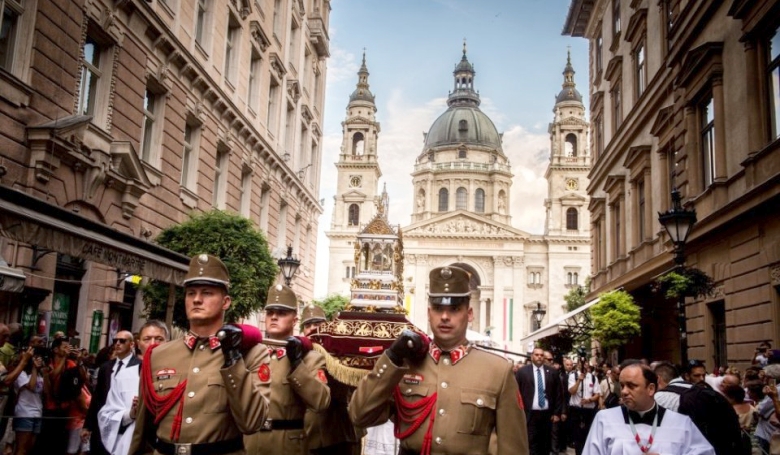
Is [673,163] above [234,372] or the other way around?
above

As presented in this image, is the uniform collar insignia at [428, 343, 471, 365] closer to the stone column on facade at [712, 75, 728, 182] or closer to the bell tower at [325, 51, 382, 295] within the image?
the stone column on facade at [712, 75, 728, 182]

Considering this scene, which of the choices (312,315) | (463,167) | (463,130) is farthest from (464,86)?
(312,315)

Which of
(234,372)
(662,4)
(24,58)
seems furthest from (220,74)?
(234,372)

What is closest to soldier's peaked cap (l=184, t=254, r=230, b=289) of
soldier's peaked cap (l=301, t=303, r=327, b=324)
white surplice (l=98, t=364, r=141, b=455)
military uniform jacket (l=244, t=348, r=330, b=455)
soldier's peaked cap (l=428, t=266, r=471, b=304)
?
soldier's peaked cap (l=428, t=266, r=471, b=304)

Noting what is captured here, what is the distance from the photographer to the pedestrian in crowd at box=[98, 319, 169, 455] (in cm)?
613

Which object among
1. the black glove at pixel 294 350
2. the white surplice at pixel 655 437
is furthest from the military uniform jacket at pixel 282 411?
the white surplice at pixel 655 437

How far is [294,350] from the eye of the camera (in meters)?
4.59

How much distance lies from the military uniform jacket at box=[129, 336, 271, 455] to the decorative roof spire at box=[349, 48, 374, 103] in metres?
86.8

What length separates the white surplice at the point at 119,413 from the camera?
241 inches

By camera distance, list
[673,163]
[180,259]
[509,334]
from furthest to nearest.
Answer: [509,334] → [673,163] → [180,259]

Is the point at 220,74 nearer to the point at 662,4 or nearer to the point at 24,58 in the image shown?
the point at 24,58

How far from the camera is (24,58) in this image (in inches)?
428

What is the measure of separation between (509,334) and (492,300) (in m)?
4.48

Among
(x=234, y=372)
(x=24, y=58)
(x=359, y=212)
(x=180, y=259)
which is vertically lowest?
(x=234, y=372)
